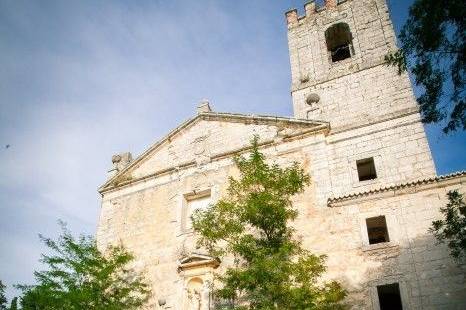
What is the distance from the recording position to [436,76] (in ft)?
29.0

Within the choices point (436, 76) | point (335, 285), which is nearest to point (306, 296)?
point (335, 285)

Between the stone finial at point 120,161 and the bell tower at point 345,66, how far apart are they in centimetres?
803

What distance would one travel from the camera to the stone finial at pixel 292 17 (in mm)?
22438

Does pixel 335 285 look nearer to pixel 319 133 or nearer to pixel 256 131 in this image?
pixel 319 133

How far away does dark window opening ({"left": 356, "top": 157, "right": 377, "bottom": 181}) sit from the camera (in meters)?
15.8

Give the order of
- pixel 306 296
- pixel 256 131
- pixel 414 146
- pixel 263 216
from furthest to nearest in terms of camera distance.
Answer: pixel 256 131
pixel 414 146
pixel 263 216
pixel 306 296

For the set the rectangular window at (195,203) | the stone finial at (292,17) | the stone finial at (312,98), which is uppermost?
the stone finial at (292,17)

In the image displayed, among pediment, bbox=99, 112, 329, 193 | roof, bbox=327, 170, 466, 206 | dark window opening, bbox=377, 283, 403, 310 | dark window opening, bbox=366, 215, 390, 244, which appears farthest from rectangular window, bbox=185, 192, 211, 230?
dark window opening, bbox=377, 283, 403, 310

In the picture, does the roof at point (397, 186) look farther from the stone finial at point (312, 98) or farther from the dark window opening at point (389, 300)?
the stone finial at point (312, 98)

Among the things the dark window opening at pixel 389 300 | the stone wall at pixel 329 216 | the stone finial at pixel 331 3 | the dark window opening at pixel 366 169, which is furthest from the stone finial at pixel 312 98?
the dark window opening at pixel 389 300

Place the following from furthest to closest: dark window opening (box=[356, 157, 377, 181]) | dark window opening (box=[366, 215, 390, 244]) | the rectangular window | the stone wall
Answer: the rectangular window → dark window opening (box=[356, 157, 377, 181]) → dark window opening (box=[366, 215, 390, 244]) → the stone wall

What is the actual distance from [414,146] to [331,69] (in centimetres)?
595

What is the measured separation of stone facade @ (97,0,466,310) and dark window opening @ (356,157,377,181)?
0.36ft

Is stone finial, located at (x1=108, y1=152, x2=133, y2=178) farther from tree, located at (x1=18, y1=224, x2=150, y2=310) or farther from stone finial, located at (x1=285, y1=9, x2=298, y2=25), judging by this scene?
stone finial, located at (x1=285, y1=9, x2=298, y2=25)
